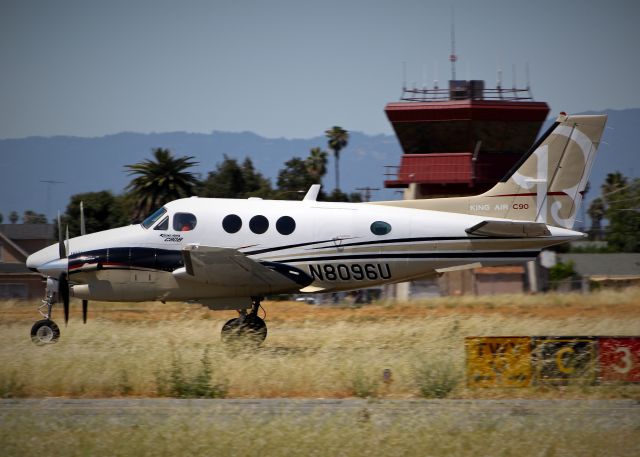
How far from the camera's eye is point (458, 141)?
39344mm

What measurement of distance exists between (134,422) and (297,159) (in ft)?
295

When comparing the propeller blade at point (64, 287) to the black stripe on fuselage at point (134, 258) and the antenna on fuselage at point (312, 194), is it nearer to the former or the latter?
the black stripe on fuselage at point (134, 258)

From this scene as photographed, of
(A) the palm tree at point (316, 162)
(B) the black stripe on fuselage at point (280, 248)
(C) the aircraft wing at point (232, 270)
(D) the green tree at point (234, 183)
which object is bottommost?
(C) the aircraft wing at point (232, 270)

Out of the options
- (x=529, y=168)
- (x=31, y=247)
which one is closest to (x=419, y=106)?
(x=529, y=168)

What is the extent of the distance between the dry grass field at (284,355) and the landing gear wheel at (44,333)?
0.26 m

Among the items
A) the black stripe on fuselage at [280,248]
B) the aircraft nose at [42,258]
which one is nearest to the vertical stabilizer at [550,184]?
the black stripe on fuselage at [280,248]

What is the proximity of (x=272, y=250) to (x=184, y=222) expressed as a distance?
2.04 m

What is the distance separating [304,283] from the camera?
60.4ft

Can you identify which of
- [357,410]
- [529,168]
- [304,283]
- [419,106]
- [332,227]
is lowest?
[357,410]

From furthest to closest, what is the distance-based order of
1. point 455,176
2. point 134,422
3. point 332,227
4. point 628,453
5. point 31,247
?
1. point 31,247
2. point 455,176
3. point 332,227
4. point 134,422
5. point 628,453

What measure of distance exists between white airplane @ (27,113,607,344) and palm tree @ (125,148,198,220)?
2856 centimetres

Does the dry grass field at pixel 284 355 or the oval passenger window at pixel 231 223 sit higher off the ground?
the oval passenger window at pixel 231 223

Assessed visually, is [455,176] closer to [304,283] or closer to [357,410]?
[304,283]

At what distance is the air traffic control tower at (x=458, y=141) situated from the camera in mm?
38281
